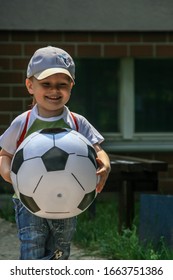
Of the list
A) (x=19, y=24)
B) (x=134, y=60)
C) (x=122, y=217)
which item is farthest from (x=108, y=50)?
(x=122, y=217)

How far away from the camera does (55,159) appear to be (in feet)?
14.0

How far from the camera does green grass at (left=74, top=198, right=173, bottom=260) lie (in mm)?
6391

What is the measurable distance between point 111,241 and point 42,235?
2390 millimetres

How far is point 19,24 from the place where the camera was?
9.53 metres

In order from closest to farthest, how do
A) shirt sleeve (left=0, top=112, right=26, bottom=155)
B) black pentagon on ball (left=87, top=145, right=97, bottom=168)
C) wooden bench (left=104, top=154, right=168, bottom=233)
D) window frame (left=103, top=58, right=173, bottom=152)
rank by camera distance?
black pentagon on ball (left=87, top=145, right=97, bottom=168) → shirt sleeve (left=0, top=112, right=26, bottom=155) → wooden bench (left=104, top=154, right=168, bottom=233) → window frame (left=103, top=58, right=173, bottom=152)

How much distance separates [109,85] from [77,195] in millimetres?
5790

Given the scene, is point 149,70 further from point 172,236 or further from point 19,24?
point 172,236

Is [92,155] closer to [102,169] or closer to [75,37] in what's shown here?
[102,169]

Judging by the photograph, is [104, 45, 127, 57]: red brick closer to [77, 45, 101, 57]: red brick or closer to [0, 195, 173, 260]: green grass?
[77, 45, 101, 57]: red brick

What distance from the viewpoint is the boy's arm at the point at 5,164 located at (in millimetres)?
4519

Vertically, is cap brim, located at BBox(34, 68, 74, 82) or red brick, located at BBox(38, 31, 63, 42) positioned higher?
red brick, located at BBox(38, 31, 63, 42)

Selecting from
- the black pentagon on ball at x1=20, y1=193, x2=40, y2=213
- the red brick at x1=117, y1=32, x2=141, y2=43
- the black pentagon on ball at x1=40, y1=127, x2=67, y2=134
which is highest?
the red brick at x1=117, y1=32, x2=141, y2=43

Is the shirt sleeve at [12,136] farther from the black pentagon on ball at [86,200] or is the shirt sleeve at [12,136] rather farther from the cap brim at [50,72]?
the black pentagon on ball at [86,200]

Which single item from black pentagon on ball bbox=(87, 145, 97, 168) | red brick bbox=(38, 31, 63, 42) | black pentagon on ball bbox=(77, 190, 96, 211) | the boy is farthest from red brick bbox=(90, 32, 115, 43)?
black pentagon on ball bbox=(77, 190, 96, 211)
